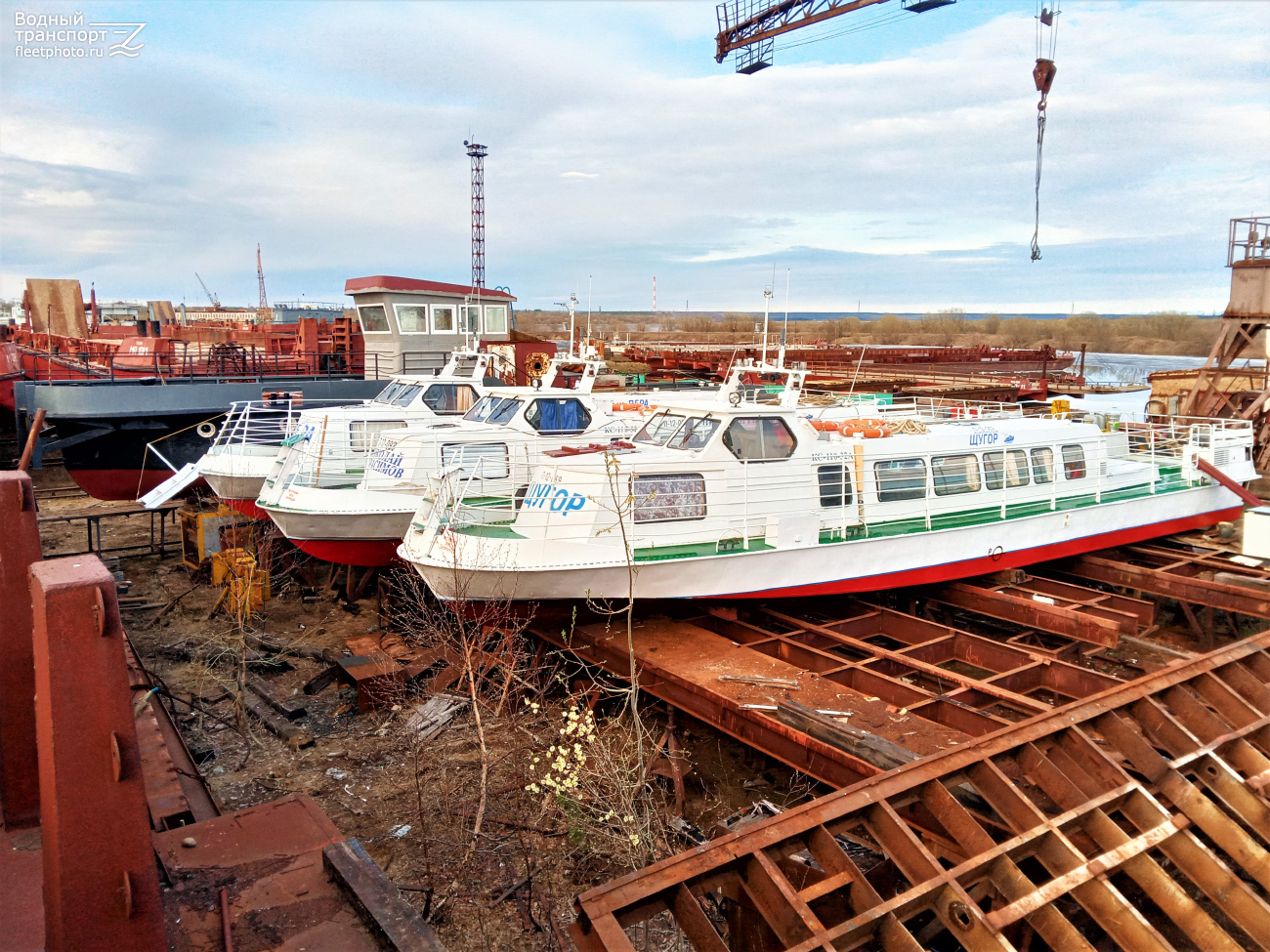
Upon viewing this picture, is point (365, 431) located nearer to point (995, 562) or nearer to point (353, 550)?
point (353, 550)

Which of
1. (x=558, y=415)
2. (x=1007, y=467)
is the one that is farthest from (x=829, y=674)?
(x=558, y=415)

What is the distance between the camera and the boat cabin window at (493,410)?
1466cm

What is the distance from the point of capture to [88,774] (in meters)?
3.08

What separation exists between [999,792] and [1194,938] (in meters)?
1.37

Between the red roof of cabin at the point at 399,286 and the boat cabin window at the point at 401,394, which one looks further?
the red roof of cabin at the point at 399,286

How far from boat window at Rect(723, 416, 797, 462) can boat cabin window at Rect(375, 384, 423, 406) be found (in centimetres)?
845

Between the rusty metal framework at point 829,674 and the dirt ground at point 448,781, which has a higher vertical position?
the rusty metal framework at point 829,674

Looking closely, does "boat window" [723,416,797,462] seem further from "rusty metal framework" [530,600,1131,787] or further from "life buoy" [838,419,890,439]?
"rusty metal framework" [530,600,1131,787]

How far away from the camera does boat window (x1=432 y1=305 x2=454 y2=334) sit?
24.2 m

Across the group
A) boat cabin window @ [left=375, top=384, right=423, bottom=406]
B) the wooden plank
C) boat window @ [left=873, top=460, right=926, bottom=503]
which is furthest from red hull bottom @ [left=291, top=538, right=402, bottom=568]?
the wooden plank

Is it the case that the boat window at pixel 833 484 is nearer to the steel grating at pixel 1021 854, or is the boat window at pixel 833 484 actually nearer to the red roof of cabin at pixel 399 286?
the steel grating at pixel 1021 854

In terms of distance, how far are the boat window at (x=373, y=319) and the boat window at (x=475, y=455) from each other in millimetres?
11085

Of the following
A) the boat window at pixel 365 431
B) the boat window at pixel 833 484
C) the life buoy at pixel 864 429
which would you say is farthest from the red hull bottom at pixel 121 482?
the life buoy at pixel 864 429

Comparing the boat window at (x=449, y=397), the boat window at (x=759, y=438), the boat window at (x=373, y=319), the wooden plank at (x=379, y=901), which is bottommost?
the wooden plank at (x=379, y=901)
